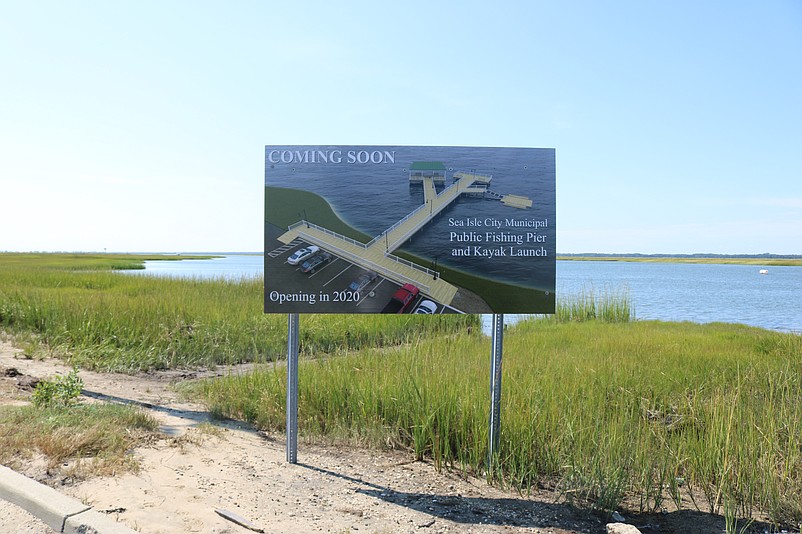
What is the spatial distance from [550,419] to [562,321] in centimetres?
1230

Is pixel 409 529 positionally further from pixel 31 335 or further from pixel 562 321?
pixel 562 321

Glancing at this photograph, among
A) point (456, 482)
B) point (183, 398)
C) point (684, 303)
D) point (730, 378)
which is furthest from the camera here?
point (684, 303)

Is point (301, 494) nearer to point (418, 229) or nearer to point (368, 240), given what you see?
point (368, 240)

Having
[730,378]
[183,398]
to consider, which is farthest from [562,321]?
[183,398]

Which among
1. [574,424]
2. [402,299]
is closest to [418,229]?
[402,299]

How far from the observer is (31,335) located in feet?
35.7

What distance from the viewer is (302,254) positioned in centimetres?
455

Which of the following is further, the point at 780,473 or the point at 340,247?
the point at 340,247

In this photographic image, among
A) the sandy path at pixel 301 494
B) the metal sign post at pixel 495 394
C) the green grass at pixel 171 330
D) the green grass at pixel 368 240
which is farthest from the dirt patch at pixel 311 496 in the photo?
the green grass at pixel 171 330

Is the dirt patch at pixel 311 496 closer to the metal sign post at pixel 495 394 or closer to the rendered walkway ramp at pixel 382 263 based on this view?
the metal sign post at pixel 495 394

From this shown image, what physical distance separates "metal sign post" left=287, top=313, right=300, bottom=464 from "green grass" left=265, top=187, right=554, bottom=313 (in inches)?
30.9

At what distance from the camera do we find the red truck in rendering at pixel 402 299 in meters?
4.46

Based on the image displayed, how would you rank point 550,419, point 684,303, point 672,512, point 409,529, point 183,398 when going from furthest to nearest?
point 684,303 < point 183,398 < point 550,419 < point 672,512 < point 409,529

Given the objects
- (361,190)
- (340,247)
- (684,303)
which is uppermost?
(361,190)
